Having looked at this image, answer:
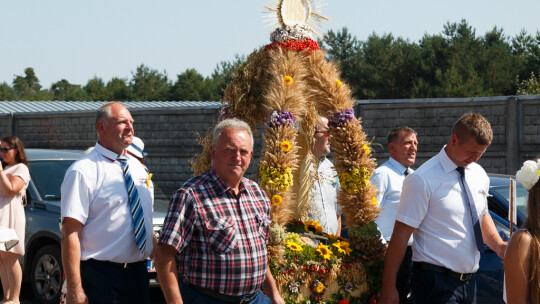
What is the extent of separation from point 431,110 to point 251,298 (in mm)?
12060

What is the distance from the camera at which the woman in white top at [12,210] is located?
7242 mm

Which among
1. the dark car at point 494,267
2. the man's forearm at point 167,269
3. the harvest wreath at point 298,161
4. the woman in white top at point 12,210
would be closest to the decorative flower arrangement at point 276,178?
the harvest wreath at point 298,161

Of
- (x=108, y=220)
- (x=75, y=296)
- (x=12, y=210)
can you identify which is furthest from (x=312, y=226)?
(x=12, y=210)

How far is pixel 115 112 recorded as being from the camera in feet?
13.8

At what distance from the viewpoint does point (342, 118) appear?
5.07 m

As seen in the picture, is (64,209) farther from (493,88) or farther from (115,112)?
(493,88)

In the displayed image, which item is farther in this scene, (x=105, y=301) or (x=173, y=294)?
(x=105, y=301)

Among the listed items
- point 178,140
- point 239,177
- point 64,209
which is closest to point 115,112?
point 64,209

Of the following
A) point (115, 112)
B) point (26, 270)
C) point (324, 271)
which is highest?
point (115, 112)

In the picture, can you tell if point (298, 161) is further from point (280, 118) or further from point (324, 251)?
point (324, 251)

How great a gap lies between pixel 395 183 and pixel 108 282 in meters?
2.84

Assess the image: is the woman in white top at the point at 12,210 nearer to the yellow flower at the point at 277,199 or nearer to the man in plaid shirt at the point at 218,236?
the yellow flower at the point at 277,199

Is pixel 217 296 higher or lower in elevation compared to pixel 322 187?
lower

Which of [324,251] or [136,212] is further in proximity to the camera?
[324,251]
